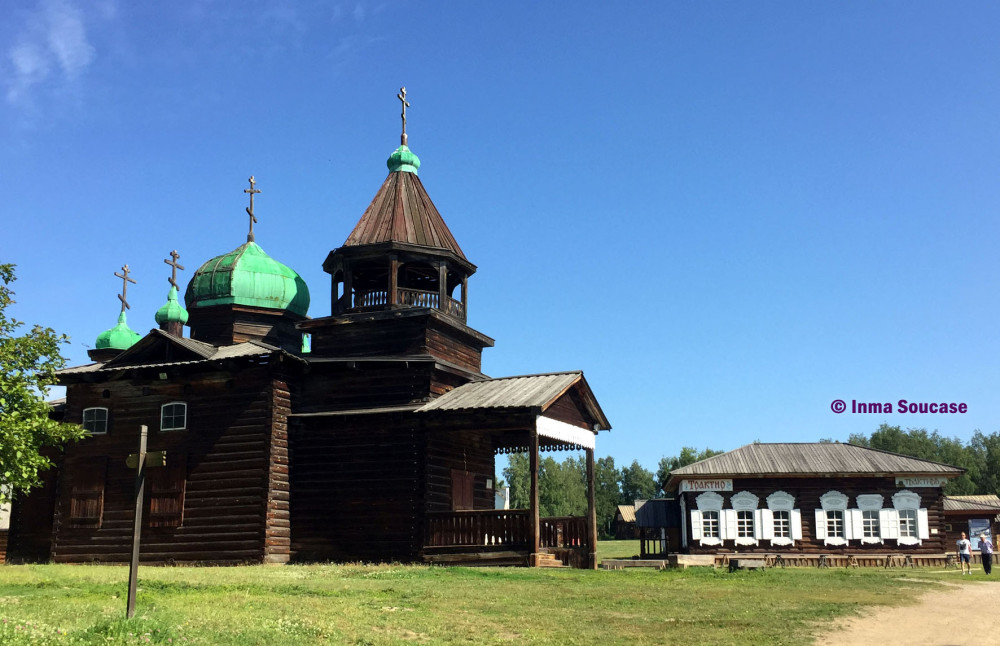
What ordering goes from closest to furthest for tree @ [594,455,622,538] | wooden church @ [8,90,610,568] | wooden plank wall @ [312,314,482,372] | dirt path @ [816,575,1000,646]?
dirt path @ [816,575,1000,646] < wooden church @ [8,90,610,568] < wooden plank wall @ [312,314,482,372] < tree @ [594,455,622,538]

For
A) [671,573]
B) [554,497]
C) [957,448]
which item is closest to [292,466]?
[671,573]

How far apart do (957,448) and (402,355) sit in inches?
2824

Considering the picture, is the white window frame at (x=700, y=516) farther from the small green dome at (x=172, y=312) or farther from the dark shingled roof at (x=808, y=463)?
the small green dome at (x=172, y=312)

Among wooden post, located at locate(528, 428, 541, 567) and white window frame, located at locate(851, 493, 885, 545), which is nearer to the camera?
wooden post, located at locate(528, 428, 541, 567)

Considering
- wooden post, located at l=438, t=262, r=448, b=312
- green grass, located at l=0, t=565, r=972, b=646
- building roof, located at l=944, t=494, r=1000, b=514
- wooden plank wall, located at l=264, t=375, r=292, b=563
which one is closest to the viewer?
green grass, located at l=0, t=565, r=972, b=646

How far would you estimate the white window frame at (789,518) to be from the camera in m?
35.6

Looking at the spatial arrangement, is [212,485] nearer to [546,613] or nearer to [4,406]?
[4,406]

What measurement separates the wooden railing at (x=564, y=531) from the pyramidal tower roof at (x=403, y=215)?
Answer: 8811mm

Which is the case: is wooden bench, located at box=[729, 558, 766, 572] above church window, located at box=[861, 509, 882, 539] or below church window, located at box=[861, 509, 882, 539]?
below

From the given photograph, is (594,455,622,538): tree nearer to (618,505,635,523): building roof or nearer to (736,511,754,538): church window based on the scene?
(618,505,635,523): building roof

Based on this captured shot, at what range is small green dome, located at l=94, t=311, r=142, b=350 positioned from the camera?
1550 inches

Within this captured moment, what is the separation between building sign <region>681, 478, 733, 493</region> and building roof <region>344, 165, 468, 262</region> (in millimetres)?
14005

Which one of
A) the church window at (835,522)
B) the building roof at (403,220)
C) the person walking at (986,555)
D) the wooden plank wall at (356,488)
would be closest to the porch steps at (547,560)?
the wooden plank wall at (356,488)

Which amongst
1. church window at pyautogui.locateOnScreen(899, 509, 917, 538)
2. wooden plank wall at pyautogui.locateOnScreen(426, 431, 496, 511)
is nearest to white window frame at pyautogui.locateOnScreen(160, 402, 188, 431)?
wooden plank wall at pyautogui.locateOnScreen(426, 431, 496, 511)
